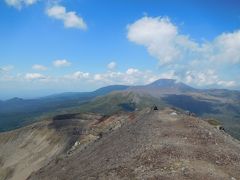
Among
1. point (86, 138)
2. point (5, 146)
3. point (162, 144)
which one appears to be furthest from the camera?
point (5, 146)

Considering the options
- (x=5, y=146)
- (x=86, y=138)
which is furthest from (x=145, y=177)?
(x=5, y=146)

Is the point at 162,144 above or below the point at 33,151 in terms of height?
above

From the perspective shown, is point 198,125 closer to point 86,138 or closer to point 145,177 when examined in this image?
point 145,177

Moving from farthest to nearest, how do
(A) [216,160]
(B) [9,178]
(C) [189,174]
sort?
(B) [9,178] < (A) [216,160] < (C) [189,174]

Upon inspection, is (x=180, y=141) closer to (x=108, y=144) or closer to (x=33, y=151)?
(x=108, y=144)

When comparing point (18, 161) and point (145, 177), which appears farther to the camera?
point (18, 161)

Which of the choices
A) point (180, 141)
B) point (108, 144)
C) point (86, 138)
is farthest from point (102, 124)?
point (180, 141)

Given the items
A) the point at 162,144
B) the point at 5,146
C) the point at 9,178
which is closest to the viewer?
the point at 162,144
